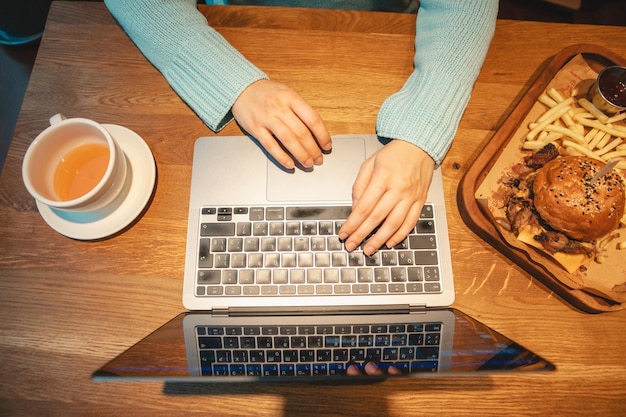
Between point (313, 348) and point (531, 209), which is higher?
point (531, 209)

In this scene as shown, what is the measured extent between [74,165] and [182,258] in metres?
0.24

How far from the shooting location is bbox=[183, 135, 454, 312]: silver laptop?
2.20ft

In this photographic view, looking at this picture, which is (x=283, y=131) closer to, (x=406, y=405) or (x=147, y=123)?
(x=147, y=123)

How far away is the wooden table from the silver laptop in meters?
0.04

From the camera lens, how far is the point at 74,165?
2.20 ft

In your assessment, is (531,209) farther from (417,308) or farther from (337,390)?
(337,390)

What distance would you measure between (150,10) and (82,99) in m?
0.22

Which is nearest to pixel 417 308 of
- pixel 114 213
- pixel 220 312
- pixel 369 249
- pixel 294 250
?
pixel 369 249

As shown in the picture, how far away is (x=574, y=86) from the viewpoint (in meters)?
0.80

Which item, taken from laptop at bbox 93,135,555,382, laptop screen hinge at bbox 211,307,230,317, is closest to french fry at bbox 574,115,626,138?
laptop at bbox 93,135,555,382

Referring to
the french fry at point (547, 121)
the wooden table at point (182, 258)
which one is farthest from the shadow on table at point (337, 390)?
the french fry at point (547, 121)

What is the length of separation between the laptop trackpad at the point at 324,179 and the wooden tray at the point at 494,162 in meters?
0.21

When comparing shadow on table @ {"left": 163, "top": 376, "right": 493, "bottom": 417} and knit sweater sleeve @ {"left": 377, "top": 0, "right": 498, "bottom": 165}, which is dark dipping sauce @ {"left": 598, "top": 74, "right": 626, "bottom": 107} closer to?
knit sweater sleeve @ {"left": 377, "top": 0, "right": 498, "bottom": 165}

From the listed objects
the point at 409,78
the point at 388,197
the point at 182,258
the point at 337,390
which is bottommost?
the point at 337,390
